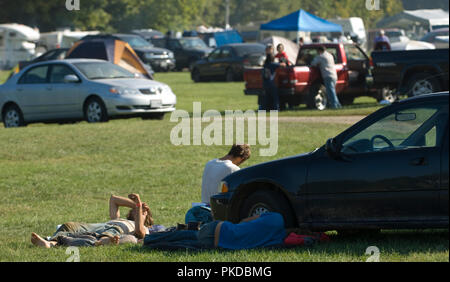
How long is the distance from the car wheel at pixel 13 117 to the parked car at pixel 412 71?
322 inches

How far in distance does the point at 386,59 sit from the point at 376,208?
14750 millimetres

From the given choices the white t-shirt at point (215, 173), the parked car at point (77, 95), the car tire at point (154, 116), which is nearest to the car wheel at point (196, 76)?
the parked car at point (77, 95)

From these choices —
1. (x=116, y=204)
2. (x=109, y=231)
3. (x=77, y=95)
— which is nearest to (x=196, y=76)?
(x=77, y=95)

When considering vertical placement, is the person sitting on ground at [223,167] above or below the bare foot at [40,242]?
above

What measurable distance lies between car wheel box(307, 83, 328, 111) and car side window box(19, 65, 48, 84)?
6369 millimetres

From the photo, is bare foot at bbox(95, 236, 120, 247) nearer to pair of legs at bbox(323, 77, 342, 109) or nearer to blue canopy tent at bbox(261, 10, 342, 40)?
pair of legs at bbox(323, 77, 342, 109)

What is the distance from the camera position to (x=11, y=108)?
68.4ft

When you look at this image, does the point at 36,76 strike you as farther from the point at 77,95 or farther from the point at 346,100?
the point at 346,100

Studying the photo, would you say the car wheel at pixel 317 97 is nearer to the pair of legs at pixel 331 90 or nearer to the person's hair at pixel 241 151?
the pair of legs at pixel 331 90

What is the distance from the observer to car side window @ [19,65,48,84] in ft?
68.5

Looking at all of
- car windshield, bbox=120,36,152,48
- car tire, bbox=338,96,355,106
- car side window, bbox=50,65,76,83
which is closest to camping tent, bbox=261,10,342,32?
car tire, bbox=338,96,355,106

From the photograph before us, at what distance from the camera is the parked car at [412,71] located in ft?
70.7

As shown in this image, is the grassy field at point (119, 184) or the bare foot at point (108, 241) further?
the bare foot at point (108, 241)
